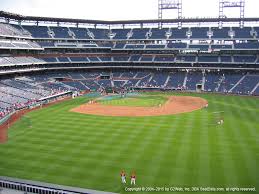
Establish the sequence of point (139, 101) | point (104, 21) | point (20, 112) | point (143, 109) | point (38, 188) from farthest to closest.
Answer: point (104, 21), point (139, 101), point (143, 109), point (20, 112), point (38, 188)

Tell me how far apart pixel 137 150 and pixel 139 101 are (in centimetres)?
3123

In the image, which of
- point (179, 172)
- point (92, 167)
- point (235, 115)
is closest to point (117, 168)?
point (92, 167)

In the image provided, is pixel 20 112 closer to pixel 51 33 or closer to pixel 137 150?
pixel 137 150

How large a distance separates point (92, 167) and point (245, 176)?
1301 centimetres

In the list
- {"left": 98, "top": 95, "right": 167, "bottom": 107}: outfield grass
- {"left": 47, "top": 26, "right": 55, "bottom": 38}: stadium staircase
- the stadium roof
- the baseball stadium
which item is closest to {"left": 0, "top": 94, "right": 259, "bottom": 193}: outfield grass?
the baseball stadium

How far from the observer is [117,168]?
84.4 feet

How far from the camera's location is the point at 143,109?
51.7 m

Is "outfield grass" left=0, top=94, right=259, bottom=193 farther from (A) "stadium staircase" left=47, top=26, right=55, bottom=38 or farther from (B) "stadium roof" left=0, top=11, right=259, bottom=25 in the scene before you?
(A) "stadium staircase" left=47, top=26, right=55, bottom=38

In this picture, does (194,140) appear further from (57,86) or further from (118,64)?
(118,64)

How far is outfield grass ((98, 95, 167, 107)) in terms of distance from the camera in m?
57.3

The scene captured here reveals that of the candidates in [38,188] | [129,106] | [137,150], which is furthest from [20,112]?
[38,188]

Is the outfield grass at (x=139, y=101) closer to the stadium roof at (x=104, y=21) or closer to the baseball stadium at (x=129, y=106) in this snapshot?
the baseball stadium at (x=129, y=106)

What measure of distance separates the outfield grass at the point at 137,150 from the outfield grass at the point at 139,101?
12562 millimetres

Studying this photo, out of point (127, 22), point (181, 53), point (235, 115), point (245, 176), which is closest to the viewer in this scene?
point (245, 176)
